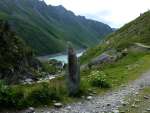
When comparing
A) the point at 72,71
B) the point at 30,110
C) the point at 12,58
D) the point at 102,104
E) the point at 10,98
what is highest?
the point at 12,58

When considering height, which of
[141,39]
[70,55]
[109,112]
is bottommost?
[109,112]

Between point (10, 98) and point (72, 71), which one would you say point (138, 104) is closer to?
point (72, 71)

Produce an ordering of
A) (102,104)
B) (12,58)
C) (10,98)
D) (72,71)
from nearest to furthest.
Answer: (10,98) → (102,104) → (72,71) → (12,58)

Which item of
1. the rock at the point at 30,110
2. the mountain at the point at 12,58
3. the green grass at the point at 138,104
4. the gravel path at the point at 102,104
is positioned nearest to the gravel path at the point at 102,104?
the gravel path at the point at 102,104

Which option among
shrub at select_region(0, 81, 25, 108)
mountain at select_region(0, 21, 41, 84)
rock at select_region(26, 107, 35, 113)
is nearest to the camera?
rock at select_region(26, 107, 35, 113)

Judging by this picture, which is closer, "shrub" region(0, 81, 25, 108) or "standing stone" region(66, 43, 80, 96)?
"shrub" region(0, 81, 25, 108)

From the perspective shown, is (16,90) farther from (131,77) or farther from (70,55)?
(131,77)

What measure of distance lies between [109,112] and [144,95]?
4860 mm

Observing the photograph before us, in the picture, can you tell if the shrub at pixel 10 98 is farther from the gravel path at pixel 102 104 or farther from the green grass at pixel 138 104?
the green grass at pixel 138 104

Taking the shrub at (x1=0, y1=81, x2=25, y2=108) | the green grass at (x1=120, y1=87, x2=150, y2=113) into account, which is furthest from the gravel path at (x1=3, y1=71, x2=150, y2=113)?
the shrub at (x1=0, y1=81, x2=25, y2=108)

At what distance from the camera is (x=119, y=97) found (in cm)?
1948

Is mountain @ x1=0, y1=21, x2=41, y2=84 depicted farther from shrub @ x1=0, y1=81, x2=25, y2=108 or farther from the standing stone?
shrub @ x1=0, y1=81, x2=25, y2=108

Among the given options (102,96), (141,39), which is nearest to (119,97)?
(102,96)

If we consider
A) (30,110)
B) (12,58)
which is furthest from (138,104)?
(12,58)
